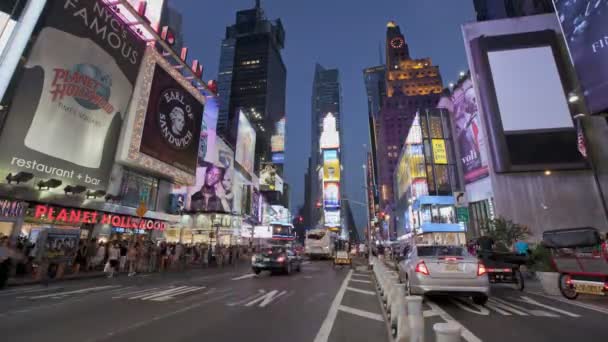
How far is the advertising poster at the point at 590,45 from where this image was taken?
2327 cm

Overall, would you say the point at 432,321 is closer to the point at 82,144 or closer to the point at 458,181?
the point at 82,144

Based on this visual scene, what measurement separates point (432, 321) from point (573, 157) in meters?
34.4

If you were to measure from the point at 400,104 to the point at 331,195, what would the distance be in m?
48.4

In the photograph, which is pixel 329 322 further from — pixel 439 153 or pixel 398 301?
pixel 439 153

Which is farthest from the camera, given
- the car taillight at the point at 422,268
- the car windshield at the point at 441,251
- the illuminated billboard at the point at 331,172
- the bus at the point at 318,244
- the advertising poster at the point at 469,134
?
the illuminated billboard at the point at 331,172

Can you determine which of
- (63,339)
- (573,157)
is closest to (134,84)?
(63,339)

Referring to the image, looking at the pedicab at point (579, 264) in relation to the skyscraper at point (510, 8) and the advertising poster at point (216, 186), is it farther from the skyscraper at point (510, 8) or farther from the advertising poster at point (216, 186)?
the skyscraper at point (510, 8)

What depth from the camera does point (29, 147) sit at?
17.4m

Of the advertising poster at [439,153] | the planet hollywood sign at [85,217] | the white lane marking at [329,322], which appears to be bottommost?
the white lane marking at [329,322]

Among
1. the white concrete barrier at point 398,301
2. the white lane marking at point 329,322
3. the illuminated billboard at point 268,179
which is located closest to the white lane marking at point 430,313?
the white concrete barrier at point 398,301

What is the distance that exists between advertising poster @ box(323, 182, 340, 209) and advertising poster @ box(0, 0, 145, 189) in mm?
85320

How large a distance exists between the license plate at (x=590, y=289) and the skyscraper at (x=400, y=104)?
106 meters

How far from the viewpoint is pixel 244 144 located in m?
60.6

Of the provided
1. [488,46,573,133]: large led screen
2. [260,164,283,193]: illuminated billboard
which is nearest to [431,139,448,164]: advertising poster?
[488,46,573,133]: large led screen
